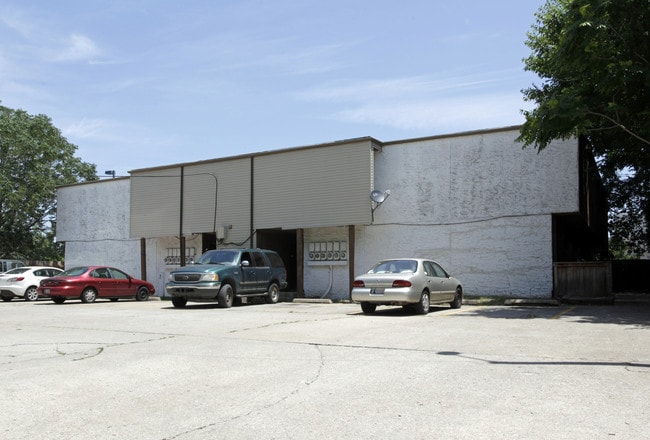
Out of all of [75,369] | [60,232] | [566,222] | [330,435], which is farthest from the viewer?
[60,232]

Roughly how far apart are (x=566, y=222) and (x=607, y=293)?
5.06 m

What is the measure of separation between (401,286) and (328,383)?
26.7 feet

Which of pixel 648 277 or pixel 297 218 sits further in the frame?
pixel 648 277

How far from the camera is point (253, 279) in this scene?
778 inches

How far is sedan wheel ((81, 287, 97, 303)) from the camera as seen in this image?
21.7 m

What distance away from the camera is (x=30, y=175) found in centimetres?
3966

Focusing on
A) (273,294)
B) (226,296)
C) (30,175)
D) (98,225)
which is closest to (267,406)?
(226,296)

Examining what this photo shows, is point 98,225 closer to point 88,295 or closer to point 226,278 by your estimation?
point 88,295

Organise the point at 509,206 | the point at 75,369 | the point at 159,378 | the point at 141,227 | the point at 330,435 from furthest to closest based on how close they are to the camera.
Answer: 1. the point at 141,227
2. the point at 509,206
3. the point at 75,369
4. the point at 159,378
5. the point at 330,435

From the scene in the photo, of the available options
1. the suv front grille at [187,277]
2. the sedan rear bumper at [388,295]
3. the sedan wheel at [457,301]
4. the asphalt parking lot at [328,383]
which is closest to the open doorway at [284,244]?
the suv front grille at [187,277]

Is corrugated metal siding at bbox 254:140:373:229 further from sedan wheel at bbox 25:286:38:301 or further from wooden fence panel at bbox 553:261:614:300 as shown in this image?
sedan wheel at bbox 25:286:38:301

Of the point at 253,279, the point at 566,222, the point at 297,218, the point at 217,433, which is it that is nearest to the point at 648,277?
the point at 566,222

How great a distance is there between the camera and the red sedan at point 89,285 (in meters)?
21.2

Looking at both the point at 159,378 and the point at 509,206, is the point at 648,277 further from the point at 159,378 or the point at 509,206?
A: the point at 159,378
